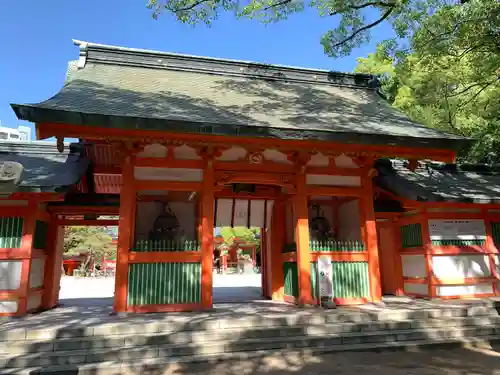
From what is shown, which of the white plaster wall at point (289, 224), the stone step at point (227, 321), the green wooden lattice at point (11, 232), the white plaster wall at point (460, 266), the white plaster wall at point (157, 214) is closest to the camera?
the stone step at point (227, 321)

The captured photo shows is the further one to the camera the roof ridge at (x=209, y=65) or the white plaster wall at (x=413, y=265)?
the roof ridge at (x=209, y=65)

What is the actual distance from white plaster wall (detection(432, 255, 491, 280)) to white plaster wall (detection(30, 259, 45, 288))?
8.03 metres

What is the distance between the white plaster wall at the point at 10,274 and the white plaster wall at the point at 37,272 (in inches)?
12.9

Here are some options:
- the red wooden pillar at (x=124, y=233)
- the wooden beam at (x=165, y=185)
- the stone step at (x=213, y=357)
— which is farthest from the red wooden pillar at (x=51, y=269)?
the stone step at (x=213, y=357)

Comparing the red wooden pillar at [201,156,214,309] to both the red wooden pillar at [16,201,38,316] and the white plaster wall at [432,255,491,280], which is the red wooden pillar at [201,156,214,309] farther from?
the white plaster wall at [432,255,491,280]

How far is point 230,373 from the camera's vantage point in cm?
411

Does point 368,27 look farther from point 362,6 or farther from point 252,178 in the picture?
point 252,178

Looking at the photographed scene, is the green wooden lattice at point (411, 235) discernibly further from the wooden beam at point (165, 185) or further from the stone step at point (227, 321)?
the wooden beam at point (165, 185)

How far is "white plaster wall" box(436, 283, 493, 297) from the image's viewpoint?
7.70 meters

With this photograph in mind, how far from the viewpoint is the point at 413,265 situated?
8.33 m

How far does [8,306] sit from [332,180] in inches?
251

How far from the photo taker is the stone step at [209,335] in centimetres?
458

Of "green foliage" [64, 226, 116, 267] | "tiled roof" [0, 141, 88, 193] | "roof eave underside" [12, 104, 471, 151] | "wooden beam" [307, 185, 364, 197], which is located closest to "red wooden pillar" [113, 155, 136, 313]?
"tiled roof" [0, 141, 88, 193]

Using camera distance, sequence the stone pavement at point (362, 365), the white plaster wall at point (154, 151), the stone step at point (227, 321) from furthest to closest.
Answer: the white plaster wall at point (154, 151) → the stone step at point (227, 321) → the stone pavement at point (362, 365)
